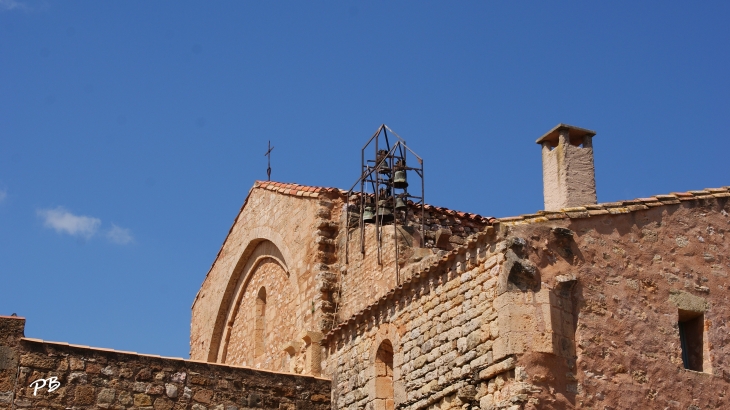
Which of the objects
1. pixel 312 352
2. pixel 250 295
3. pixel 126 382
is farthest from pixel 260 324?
pixel 126 382

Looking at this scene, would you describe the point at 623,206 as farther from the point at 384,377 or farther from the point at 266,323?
the point at 266,323

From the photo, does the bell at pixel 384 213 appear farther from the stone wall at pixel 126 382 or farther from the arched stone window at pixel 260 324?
the arched stone window at pixel 260 324

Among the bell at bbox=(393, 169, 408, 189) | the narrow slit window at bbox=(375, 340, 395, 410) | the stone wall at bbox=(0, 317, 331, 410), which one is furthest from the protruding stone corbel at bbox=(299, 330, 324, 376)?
the bell at bbox=(393, 169, 408, 189)

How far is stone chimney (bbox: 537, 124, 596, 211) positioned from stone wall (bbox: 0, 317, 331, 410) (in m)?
4.15

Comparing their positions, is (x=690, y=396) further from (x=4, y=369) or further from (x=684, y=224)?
(x=4, y=369)

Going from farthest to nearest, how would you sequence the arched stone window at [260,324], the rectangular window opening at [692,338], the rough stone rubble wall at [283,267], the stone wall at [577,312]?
the arched stone window at [260,324] → the rough stone rubble wall at [283,267] → the rectangular window opening at [692,338] → the stone wall at [577,312]

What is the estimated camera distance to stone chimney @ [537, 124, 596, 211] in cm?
1343

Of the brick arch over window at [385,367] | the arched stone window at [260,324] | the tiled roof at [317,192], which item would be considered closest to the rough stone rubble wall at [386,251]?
the tiled roof at [317,192]

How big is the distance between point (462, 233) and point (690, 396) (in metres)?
6.76

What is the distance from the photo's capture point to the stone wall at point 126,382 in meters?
12.6

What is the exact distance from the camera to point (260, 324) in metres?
19.1

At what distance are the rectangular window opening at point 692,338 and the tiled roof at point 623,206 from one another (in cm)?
127

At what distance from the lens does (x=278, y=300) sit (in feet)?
60.3

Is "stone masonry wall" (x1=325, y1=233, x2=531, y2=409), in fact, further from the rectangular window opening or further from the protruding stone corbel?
the rectangular window opening
